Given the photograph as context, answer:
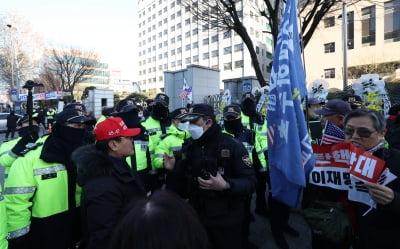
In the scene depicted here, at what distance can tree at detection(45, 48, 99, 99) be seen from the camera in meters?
30.6

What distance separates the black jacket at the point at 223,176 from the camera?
8.45ft

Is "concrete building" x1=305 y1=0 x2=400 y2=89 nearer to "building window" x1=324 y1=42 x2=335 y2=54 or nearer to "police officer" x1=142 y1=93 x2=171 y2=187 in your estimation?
"building window" x1=324 y1=42 x2=335 y2=54

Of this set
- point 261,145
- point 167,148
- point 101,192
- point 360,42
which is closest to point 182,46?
point 360,42

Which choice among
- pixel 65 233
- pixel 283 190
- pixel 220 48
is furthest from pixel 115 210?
pixel 220 48

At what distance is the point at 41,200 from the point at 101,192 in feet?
3.13

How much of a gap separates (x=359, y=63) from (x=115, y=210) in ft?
104

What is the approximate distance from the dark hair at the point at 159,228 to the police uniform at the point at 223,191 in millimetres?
1319

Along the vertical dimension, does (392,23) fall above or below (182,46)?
below

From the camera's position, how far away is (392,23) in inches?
1027

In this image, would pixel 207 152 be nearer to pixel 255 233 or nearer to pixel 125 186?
pixel 125 186

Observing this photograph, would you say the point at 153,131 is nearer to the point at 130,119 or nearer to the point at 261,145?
the point at 130,119

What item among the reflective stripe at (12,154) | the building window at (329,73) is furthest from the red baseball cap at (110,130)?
the building window at (329,73)

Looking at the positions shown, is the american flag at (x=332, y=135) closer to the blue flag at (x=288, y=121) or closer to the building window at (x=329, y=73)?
the blue flag at (x=288, y=121)

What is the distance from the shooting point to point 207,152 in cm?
273
